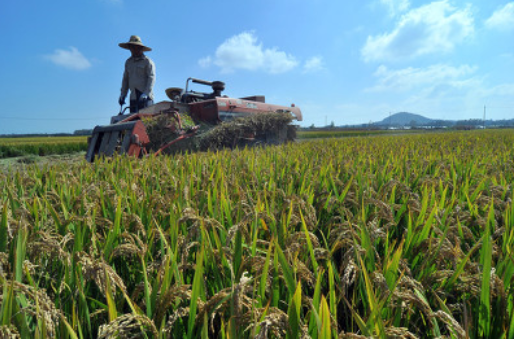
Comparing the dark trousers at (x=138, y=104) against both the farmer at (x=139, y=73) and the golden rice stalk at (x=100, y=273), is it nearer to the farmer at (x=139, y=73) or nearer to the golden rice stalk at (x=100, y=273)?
the farmer at (x=139, y=73)

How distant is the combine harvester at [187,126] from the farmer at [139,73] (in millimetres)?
481

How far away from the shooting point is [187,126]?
693cm

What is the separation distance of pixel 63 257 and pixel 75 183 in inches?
58.4

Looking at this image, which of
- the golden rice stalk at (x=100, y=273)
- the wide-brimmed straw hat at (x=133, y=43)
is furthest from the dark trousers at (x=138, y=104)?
the golden rice stalk at (x=100, y=273)

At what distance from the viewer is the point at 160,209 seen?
1.62 m

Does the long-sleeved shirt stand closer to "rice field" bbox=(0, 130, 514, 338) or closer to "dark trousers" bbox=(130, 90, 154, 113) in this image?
"dark trousers" bbox=(130, 90, 154, 113)

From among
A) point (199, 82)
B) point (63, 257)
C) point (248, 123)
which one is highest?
point (199, 82)

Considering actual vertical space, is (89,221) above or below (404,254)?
above

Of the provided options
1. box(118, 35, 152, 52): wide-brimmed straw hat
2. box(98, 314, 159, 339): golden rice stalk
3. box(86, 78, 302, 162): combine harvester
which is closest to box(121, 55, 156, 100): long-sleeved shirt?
box(118, 35, 152, 52): wide-brimmed straw hat

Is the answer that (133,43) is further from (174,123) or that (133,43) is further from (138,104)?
(174,123)

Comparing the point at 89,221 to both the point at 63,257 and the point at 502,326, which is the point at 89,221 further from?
the point at 502,326

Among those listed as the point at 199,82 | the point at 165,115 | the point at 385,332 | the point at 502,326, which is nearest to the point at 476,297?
the point at 502,326

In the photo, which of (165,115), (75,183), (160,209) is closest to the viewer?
(160,209)

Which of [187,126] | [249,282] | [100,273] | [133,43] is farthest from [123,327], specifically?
[133,43]
